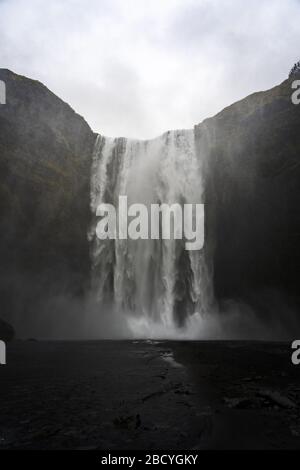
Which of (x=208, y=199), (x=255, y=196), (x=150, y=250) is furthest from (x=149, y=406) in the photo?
(x=208, y=199)

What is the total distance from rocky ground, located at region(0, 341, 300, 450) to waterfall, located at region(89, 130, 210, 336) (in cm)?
2062

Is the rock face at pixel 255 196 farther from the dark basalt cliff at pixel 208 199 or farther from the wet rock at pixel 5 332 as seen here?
the wet rock at pixel 5 332

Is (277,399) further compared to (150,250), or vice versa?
(150,250)

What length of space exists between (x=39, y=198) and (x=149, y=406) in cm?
2781

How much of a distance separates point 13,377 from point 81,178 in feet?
88.1

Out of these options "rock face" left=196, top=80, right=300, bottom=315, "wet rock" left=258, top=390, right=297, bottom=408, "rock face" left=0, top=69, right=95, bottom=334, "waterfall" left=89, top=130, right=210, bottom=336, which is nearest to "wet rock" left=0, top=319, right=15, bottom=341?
"rock face" left=0, top=69, right=95, bottom=334

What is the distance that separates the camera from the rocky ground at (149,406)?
15.1ft

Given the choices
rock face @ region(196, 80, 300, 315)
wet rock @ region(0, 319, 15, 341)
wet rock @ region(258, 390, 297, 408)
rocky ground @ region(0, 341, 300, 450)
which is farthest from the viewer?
Answer: rock face @ region(196, 80, 300, 315)

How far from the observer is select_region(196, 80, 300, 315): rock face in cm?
2842

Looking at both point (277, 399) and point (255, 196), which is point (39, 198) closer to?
point (255, 196)

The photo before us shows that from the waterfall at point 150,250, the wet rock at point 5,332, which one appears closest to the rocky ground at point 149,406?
the wet rock at point 5,332

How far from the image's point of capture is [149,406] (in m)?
6.29

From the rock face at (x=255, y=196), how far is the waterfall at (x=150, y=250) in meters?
2.36

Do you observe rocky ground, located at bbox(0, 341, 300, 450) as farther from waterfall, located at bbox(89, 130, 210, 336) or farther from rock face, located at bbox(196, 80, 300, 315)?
waterfall, located at bbox(89, 130, 210, 336)
